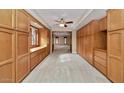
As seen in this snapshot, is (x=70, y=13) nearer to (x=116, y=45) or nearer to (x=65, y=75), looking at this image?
(x=65, y=75)

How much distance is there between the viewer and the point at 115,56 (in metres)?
3.44

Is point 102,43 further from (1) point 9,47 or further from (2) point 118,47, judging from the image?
(1) point 9,47

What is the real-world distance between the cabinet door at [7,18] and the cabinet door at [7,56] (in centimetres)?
12

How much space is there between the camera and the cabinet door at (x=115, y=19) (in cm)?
308

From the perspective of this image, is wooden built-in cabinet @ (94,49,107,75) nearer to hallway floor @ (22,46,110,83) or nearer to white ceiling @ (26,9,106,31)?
hallway floor @ (22,46,110,83)

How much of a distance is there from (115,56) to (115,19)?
92cm

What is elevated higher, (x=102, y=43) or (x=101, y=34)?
(x=101, y=34)

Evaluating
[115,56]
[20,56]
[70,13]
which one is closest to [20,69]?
[20,56]

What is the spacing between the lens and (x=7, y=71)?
9.19 ft

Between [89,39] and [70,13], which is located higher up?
[70,13]

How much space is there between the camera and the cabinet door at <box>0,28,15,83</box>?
256 centimetres

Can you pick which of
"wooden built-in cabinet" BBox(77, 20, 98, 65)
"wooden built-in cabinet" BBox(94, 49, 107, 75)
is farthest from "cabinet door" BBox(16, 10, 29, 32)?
"wooden built-in cabinet" BBox(77, 20, 98, 65)
